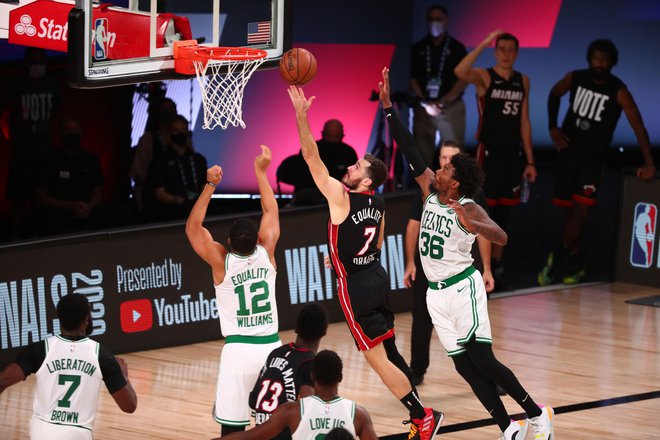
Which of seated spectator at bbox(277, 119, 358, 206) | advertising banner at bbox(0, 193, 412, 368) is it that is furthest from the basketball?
seated spectator at bbox(277, 119, 358, 206)

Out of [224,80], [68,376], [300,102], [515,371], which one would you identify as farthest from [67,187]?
[68,376]

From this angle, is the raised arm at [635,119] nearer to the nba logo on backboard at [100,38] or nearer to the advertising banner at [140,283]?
the advertising banner at [140,283]

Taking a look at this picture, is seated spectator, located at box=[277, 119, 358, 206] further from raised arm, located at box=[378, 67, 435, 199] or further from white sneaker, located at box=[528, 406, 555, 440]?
white sneaker, located at box=[528, 406, 555, 440]

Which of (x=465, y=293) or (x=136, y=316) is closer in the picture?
(x=465, y=293)

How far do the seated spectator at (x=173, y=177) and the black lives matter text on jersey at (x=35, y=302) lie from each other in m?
2.14

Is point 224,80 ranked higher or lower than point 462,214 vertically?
higher

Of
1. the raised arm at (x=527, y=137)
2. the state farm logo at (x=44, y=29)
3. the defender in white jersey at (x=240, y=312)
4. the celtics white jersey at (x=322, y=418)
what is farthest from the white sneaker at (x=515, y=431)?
the raised arm at (x=527, y=137)

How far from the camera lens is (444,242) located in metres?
7.77

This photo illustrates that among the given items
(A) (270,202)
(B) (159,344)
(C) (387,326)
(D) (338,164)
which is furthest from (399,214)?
(A) (270,202)

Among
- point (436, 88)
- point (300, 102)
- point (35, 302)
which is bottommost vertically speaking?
point (35, 302)

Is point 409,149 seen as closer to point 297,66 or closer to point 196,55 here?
point 297,66

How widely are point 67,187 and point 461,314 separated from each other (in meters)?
5.54

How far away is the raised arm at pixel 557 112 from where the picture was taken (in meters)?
13.5

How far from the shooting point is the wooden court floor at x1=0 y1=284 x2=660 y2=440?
329 inches
